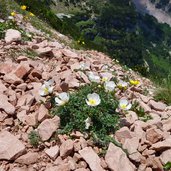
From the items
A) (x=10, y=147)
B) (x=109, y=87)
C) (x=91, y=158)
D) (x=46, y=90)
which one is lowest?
(x=10, y=147)

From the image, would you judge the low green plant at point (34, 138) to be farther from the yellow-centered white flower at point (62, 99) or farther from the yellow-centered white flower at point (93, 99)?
the yellow-centered white flower at point (93, 99)

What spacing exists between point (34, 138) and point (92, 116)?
840 millimetres

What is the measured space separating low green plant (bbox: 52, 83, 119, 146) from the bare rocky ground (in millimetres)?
114

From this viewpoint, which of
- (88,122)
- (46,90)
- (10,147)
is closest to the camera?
(10,147)

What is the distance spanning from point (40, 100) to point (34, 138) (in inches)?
34.3

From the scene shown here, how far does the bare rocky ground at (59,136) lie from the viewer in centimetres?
533

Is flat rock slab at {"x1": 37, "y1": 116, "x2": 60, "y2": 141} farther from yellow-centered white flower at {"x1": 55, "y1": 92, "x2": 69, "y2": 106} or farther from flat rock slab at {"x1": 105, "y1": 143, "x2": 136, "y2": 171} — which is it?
flat rock slab at {"x1": 105, "y1": 143, "x2": 136, "y2": 171}

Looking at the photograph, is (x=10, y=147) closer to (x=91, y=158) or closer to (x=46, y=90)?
(x=91, y=158)

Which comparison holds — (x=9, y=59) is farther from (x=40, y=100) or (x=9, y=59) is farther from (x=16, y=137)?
(x=16, y=137)

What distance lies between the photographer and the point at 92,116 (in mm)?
5773

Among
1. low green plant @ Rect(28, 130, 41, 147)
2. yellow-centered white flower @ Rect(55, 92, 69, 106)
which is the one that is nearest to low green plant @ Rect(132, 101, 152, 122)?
yellow-centered white flower @ Rect(55, 92, 69, 106)

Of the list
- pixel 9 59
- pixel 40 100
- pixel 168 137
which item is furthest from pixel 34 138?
pixel 9 59

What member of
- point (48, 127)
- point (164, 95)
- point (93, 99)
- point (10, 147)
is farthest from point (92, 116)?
point (164, 95)

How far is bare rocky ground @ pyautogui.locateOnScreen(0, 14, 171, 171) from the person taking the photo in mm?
5328
